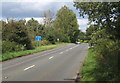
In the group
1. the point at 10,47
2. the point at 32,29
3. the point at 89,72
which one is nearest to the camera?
the point at 89,72

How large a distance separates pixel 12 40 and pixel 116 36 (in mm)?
26981

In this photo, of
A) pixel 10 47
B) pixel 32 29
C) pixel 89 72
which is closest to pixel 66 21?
pixel 32 29

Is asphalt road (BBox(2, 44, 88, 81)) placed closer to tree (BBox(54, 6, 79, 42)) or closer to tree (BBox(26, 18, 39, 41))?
tree (BBox(26, 18, 39, 41))

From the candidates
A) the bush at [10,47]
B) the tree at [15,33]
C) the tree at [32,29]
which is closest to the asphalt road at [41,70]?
the bush at [10,47]

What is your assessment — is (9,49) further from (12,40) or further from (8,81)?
(8,81)

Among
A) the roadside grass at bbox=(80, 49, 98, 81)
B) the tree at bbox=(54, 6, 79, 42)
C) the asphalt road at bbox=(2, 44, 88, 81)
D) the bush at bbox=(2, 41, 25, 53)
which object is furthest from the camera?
the tree at bbox=(54, 6, 79, 42)

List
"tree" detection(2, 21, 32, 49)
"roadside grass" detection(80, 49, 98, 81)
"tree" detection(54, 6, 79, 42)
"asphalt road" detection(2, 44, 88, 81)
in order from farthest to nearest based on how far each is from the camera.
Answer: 1. "tree" detection(54, 6, 79, 42)
2. "tree" detection(2, 21, 32, 49)
3. "asphalt road" detection(2, 44, 88, 81)
4. "roadside grass" detection(80, 49, 98, 81)

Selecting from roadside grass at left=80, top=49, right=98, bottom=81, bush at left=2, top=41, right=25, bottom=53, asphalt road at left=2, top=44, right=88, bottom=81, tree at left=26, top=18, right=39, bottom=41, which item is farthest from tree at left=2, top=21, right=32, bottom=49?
roadside grass at left=80, top=49, right=98, bottom=81

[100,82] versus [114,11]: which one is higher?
[114,11]

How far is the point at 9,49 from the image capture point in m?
30.4

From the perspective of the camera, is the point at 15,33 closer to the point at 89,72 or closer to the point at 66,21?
the point at 89,72

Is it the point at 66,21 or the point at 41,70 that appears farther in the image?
the point at 66,21

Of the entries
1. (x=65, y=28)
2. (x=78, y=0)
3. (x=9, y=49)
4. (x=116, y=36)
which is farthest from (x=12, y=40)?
(x=65, y=28)

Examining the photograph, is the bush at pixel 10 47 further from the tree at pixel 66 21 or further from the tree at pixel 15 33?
the tree at pixel 66 21
